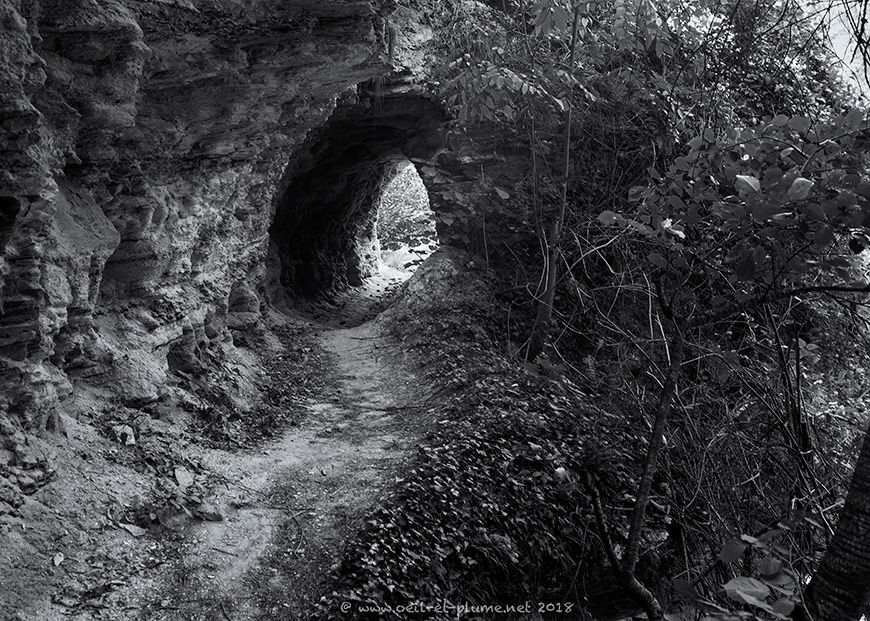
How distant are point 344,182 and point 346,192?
406 mm

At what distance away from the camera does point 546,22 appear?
18.7 ft

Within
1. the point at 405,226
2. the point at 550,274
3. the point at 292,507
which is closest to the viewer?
the point at 292,507

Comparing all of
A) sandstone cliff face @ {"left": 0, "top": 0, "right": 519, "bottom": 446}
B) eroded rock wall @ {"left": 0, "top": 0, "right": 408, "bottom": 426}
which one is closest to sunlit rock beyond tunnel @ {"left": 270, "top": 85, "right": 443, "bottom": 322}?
sandstone cliff face @ {"left": 0, "top": 0, "right": 519, "bottom": 446}

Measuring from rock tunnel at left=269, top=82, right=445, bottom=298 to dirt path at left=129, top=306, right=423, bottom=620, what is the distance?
4658 mm

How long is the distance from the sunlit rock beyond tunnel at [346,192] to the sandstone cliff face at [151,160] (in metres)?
0.60

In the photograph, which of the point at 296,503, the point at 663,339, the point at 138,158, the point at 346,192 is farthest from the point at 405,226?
the point at 663,339

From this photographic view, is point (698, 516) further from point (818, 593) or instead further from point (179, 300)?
point (179, 300)

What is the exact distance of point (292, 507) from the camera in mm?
5758

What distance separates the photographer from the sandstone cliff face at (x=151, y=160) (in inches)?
185

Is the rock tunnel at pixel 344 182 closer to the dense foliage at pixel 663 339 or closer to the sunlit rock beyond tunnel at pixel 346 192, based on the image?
the sunlit rock beyond tunnel at pixel 346 192

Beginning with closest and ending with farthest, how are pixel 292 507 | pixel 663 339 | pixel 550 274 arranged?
pixel 663 339 < pixel 292 507 < pixel 550 274

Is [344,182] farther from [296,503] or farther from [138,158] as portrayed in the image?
[296,503]

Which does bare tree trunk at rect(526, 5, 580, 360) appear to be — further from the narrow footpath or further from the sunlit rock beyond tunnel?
the sunlit rock beyond tunnel

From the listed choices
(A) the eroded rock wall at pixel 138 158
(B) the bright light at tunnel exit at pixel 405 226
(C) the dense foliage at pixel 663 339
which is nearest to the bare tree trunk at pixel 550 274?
(C) the dense foliage at pixel 663 339
